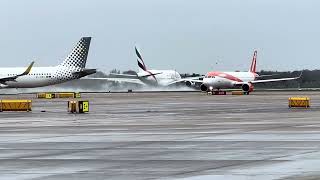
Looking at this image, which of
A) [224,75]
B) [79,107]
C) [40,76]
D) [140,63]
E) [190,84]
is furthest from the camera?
[140,63]

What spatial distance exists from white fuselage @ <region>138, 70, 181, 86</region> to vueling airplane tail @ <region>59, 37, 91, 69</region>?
90.8 ft

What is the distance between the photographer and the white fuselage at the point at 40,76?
102 metres

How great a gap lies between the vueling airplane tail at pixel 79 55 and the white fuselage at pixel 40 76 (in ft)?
2.78

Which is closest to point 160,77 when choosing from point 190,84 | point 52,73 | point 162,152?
point 190,84

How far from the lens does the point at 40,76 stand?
340 feet

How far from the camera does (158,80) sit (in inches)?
5364

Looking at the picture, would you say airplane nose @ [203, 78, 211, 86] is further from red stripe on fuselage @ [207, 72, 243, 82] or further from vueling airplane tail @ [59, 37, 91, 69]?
vueling airplane tail @ [59, 37, 91, 69]

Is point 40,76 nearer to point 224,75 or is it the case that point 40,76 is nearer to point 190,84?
point 224,75

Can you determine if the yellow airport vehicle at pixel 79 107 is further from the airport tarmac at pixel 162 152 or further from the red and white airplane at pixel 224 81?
the red and white airplane at pixel 224 81

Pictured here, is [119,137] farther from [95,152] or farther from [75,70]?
[75,70]

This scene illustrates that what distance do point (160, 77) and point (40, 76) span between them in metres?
35.8

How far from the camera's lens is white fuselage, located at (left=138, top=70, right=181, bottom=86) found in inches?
5340

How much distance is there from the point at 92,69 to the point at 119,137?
7730cm

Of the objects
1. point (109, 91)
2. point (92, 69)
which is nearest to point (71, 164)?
point (92, 69)
